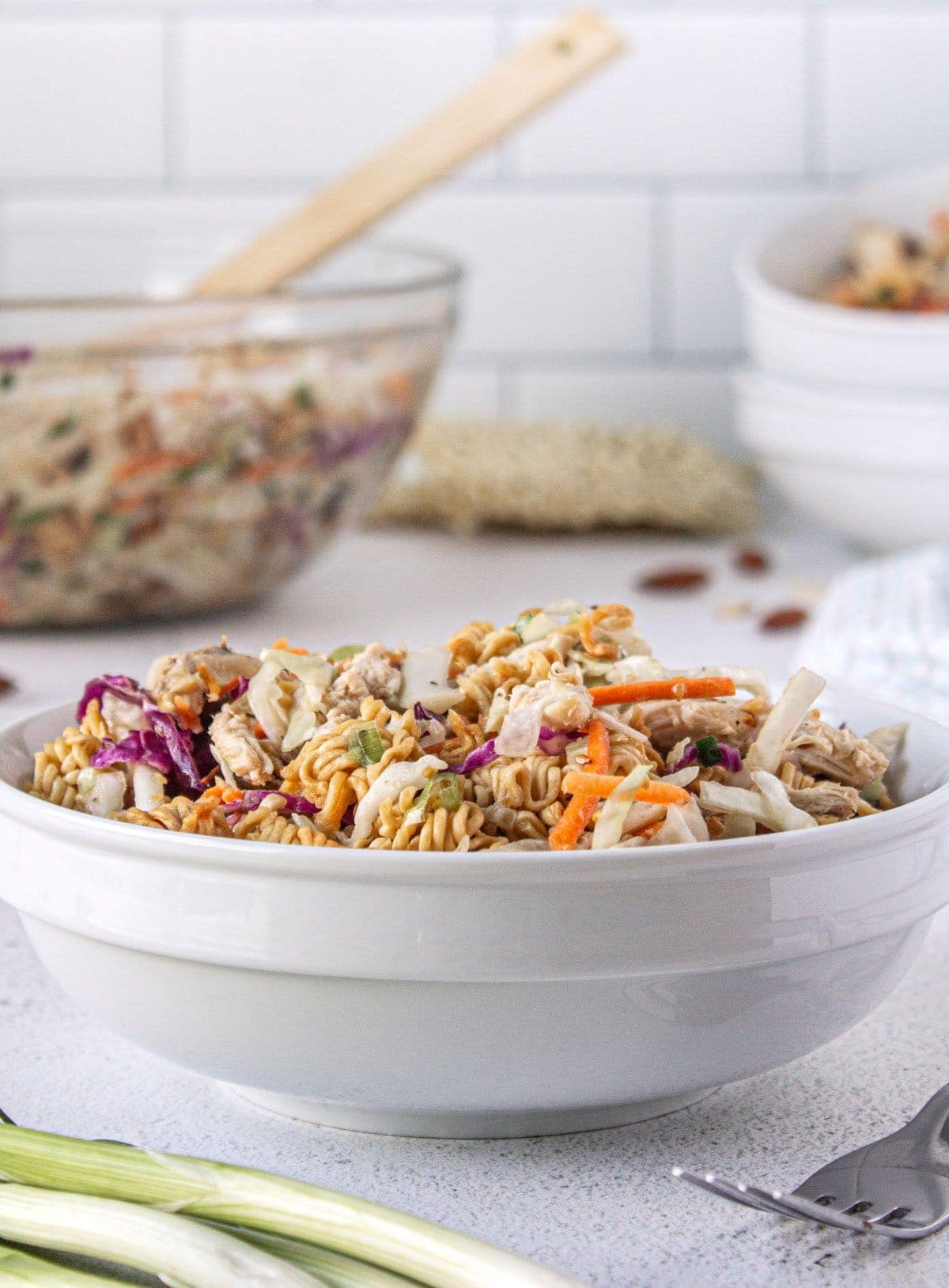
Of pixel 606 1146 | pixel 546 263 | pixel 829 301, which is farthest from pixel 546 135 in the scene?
pixel 606 1146

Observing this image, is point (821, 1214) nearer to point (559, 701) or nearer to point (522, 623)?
point (559, 701)

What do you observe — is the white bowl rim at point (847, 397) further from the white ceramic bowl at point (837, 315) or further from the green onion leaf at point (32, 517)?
the green onion leaf at point (32, 517)

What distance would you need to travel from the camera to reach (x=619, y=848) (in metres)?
0.60

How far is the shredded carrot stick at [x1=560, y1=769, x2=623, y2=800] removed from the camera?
2.07ft

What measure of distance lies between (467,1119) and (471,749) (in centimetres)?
15

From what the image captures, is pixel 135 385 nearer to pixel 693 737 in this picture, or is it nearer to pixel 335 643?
pixel 335 643

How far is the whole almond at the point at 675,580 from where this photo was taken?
1.92 meters

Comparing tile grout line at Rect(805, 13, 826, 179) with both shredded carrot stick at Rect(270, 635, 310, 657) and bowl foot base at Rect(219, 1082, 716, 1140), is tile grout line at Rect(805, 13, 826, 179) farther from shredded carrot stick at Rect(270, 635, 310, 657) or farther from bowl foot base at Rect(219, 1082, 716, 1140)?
bowl foot base at Rect(219, 1082, 716, 1140)

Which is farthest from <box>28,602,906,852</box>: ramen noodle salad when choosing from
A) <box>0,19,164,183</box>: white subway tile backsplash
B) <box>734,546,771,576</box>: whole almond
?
<box>0,19,164,183</box>: white subway tile backsplash

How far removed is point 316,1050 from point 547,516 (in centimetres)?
159

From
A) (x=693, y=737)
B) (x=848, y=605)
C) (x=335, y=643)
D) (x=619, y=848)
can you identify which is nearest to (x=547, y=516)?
(x=335, y=643)

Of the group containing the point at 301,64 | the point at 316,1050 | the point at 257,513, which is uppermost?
the point at 301,64

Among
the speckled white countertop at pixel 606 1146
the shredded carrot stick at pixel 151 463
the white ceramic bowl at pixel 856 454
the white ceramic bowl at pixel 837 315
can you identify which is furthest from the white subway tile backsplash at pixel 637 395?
the speckled white countertop at pixel 606 1146

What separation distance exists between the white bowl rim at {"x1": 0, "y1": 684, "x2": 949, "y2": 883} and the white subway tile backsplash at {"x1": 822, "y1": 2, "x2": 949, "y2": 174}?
1.97m
